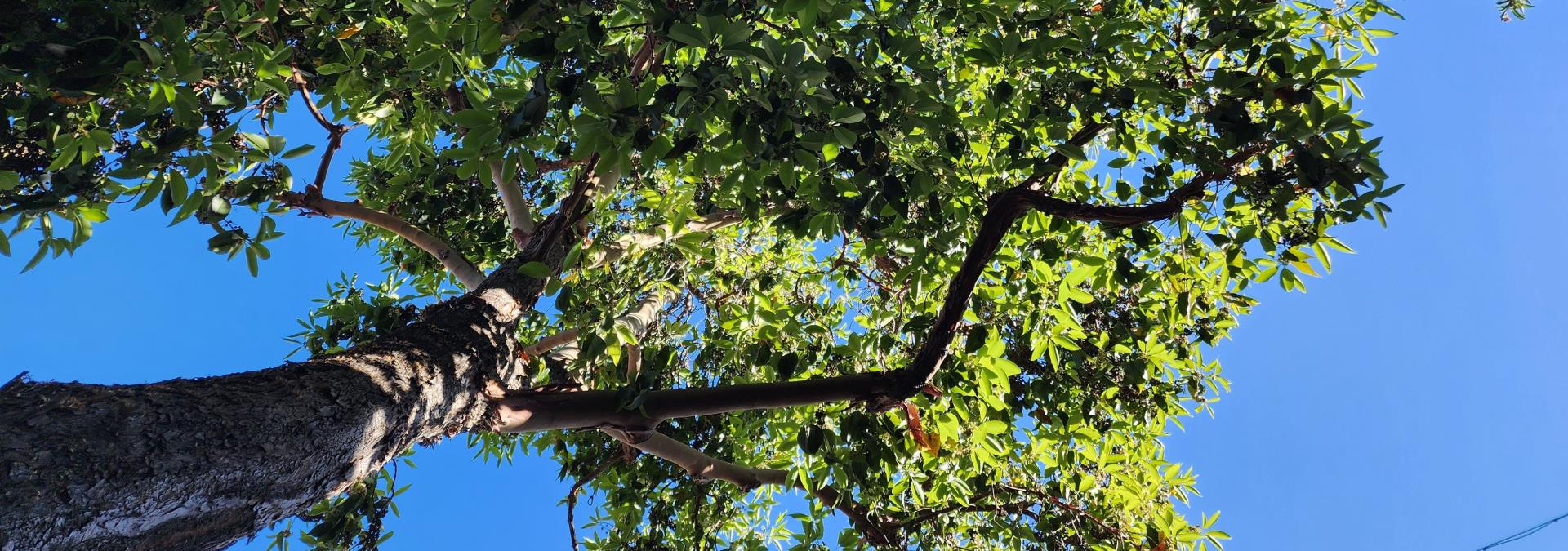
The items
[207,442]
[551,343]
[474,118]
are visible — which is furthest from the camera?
[551,343]

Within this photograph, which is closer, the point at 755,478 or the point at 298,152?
the point at 298,152

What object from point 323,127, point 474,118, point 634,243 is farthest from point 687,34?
point 323,127

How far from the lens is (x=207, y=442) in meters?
1.83

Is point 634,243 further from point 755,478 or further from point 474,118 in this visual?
point 755,478

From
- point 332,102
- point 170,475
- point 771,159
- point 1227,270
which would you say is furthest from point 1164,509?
point 332,102

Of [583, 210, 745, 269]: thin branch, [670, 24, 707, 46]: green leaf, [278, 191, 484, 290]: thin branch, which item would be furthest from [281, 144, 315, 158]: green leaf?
[278, 191, 484, 290]: thin branch

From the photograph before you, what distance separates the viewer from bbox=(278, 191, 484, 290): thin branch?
4301 mm

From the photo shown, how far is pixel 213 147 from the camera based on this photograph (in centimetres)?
233

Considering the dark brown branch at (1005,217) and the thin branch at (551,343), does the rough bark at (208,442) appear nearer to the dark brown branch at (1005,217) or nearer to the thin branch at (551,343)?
the thin branch at (551,343)

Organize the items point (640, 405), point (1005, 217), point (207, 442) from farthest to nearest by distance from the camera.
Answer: point (1005, 217) → point (640, 405) → point (207, 442)

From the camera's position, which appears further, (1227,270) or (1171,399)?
(1171,399)

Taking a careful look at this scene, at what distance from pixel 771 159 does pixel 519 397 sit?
4.66 feet

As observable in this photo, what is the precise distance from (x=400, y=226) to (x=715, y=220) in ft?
6.10

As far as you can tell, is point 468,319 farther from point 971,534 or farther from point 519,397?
point 971,534
